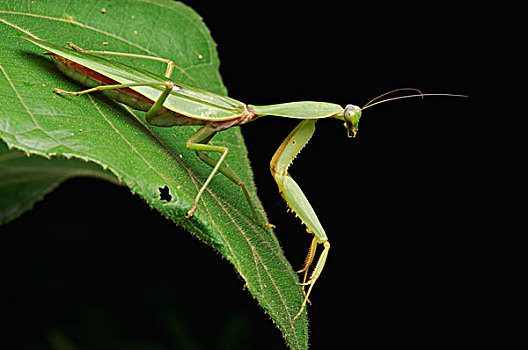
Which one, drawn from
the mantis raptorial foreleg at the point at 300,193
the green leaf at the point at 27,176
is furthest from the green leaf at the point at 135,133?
the mantis raptorial foreleg at the point at 300,193

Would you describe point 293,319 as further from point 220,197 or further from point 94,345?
point 94,345

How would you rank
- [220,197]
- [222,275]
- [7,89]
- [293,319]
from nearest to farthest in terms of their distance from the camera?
1. [7,89]
2. [293,319]
3. [220,197]
4. [222,275]

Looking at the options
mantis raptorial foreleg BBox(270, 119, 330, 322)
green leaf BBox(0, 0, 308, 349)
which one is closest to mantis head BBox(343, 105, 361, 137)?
mantis raptorial foreleg BBox(270, 119, 330, 322)

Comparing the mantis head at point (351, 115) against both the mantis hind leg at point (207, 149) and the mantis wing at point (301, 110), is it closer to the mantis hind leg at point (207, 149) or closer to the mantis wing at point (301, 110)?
the mantis wing at point (301, 110)

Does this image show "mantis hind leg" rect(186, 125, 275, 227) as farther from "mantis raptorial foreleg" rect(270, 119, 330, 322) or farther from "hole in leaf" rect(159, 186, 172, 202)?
"hole in leaf" rect(159, 186, 172, 202)

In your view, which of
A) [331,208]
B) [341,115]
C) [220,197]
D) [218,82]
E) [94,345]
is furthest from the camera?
[331,208]

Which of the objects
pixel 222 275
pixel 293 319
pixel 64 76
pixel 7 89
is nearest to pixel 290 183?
pixel 293 319

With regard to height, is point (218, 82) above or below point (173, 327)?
above
